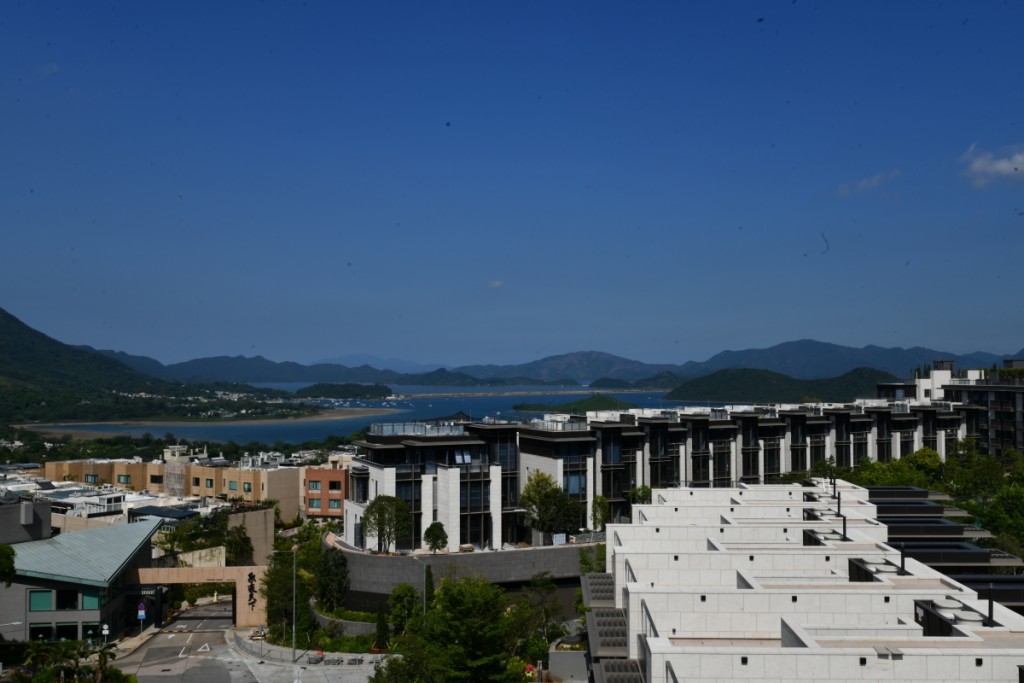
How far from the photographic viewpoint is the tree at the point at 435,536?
141 ft

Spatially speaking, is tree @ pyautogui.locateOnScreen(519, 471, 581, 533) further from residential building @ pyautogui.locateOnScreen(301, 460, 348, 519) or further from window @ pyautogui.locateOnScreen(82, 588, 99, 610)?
residential building @ pyautogui.locateOnScreen(301, 460, 348, 519)

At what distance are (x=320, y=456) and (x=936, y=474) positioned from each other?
61.8 meters

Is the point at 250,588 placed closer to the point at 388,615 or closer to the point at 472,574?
the point at 388,615

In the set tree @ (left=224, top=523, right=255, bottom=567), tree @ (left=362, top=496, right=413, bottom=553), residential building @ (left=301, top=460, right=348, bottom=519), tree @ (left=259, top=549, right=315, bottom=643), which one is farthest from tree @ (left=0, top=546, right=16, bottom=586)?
residential building @ (left=301, top=460, right=348, bottom=519)

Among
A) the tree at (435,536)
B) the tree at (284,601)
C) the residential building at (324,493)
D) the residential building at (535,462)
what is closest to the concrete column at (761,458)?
the residential building at (535,462)

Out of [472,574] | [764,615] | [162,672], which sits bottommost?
[162,672]

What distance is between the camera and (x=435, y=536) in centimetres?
4294

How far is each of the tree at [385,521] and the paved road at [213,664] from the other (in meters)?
6.50

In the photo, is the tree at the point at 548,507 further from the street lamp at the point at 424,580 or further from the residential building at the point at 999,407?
the residential building at the point at 999,407

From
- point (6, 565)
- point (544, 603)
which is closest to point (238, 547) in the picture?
point (6, 565)

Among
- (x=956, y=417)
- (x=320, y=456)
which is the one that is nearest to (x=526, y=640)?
(x=956, y=417)

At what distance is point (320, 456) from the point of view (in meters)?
96.8

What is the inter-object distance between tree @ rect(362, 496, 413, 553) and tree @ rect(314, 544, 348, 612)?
1914mm

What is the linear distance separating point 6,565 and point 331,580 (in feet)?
45.0
